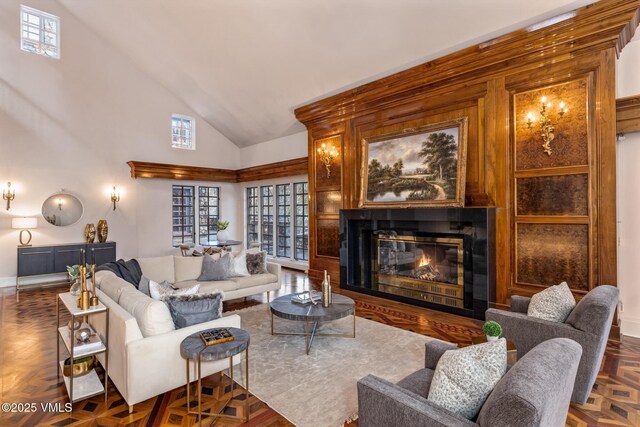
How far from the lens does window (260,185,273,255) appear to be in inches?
382

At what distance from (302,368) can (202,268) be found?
9.44 feet

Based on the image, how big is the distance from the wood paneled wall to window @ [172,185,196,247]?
249 inches

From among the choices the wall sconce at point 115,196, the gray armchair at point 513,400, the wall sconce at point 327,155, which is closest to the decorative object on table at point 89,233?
the wall sconce at point 115,196

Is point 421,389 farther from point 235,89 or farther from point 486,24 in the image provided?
point 235,89

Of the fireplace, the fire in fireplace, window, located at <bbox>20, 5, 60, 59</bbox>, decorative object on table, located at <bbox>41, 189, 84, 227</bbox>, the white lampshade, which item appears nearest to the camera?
the fireplace

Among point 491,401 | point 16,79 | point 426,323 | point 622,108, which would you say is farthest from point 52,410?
point 16,79

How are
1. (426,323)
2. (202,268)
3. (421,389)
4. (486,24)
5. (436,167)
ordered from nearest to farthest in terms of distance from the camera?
1. (421,389)
2. (486,24)
3. (426,323)
4. (436,167)
5. (202,268)

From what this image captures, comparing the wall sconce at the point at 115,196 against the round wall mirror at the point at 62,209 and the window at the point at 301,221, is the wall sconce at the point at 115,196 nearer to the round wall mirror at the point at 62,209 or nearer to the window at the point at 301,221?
the round wall mirror at the point at 62,209

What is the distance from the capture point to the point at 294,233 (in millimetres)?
8961

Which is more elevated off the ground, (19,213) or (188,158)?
(188,158)

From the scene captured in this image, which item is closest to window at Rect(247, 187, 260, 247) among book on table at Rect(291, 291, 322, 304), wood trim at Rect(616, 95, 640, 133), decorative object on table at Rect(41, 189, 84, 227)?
decorative object on table at Rect(41, 189, 84, 227)

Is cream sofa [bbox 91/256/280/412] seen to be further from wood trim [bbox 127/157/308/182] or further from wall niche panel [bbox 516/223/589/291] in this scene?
wood trim [bbox 127/157/308/182]

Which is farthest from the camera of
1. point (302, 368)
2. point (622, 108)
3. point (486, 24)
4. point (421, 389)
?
point (486, 24)

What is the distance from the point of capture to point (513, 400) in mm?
1171
